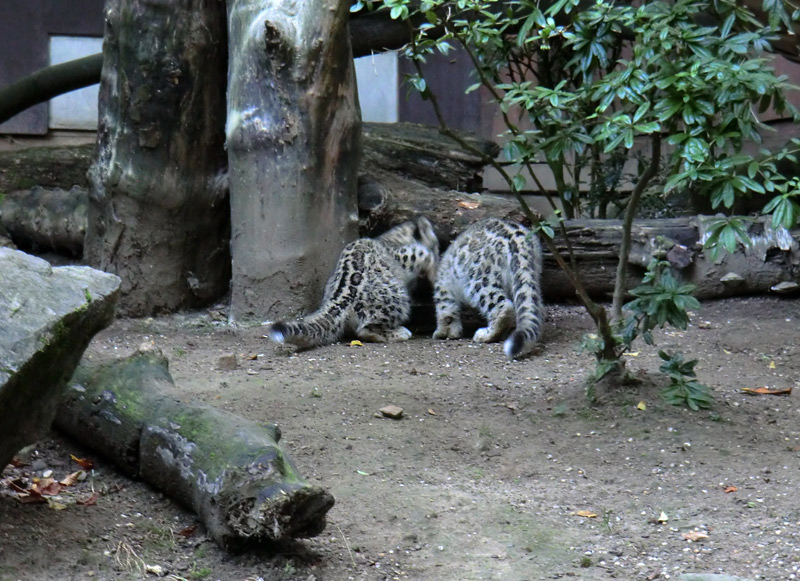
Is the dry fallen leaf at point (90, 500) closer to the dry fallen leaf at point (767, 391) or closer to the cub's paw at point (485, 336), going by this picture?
the dry fallen leaf at point (767, 391)

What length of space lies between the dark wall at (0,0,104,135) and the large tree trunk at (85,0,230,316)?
3899 mm

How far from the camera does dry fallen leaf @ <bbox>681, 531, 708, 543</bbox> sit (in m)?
3.38

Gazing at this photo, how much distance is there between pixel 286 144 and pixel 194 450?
3.30 metres

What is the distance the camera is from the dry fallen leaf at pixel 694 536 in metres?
3.38

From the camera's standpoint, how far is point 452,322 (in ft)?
21.8

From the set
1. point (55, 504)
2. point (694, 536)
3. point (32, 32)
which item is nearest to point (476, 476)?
point (694, 536)

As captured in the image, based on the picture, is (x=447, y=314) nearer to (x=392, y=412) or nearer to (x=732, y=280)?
(x=732, y=280)

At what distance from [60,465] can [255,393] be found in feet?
4.21

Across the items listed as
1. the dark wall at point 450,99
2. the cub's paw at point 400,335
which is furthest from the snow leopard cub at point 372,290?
the dark wall at point 450,99

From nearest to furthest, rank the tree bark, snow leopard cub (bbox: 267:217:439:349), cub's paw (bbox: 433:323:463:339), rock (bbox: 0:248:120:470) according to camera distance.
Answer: rock (bbox: 0:248:120:470) → snow leopard cub (bbox: 267:217:439:349) → cub's paw (bbox: 433:323:463:339) → the tree bark

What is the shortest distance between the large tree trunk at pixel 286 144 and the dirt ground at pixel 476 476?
0.64 metres

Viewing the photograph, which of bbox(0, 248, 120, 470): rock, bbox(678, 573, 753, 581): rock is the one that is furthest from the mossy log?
bbox(678, 573, 753, 581): rock

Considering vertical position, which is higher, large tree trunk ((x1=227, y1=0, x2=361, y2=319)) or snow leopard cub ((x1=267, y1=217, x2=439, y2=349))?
large tree trunk ((x1=227, y1=0, x2=361, y2=319))

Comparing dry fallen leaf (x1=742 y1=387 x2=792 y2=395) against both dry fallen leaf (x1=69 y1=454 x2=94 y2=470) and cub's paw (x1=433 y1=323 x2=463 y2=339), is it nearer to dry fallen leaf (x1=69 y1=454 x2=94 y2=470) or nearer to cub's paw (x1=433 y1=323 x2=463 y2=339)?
cub's paw (x1=433 y1=323 x2=463 y2=339)
